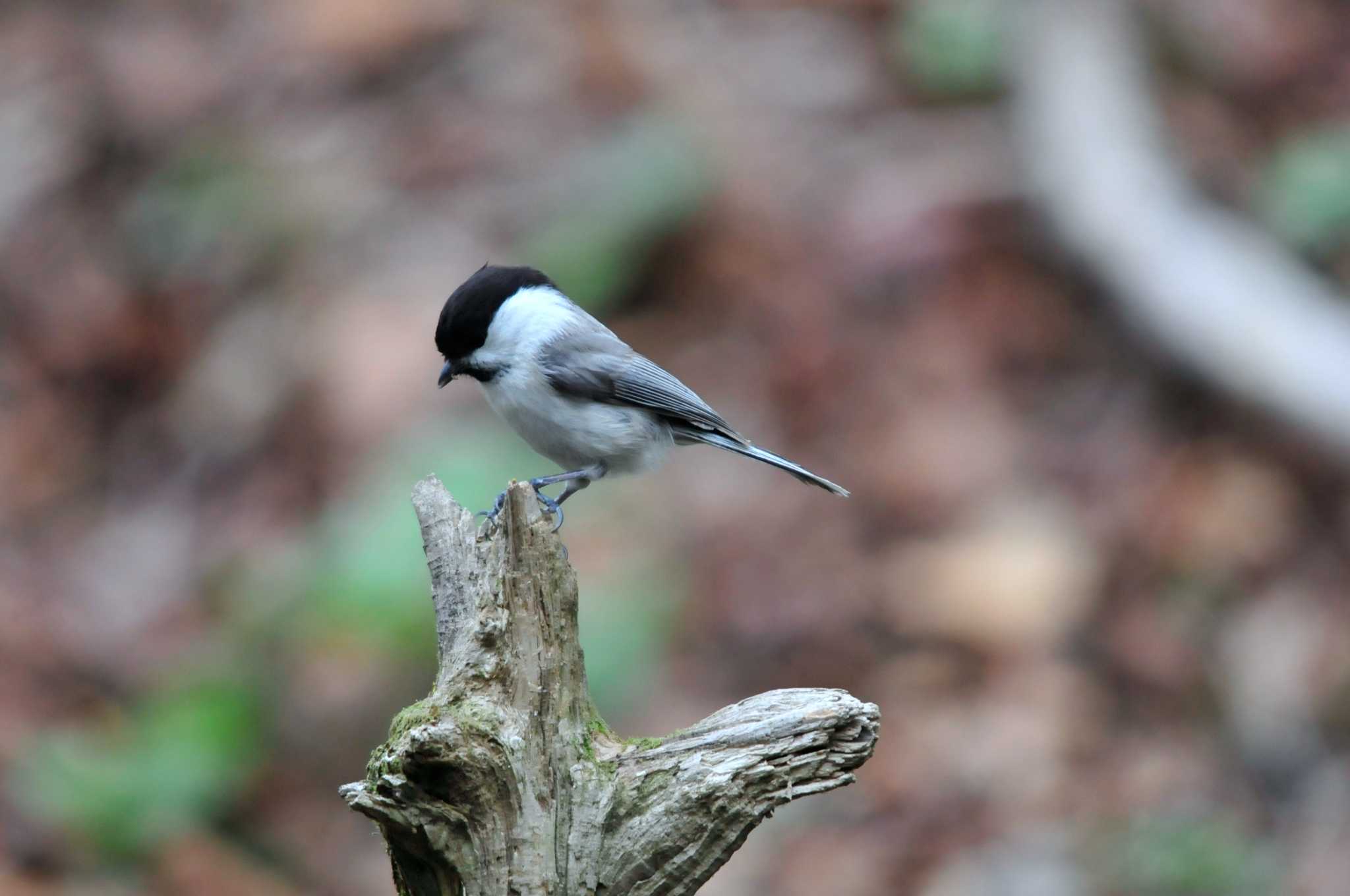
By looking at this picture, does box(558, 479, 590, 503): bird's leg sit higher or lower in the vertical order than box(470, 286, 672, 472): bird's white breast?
lower

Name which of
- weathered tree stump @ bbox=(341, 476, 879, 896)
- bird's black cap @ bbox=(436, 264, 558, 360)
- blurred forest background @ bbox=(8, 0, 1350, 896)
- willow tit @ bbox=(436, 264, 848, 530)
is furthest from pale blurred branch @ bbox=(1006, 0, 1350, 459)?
weathered tree stump @ bbox=(341, 476, 879, 896)

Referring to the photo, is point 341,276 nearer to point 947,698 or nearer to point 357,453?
point 357,453

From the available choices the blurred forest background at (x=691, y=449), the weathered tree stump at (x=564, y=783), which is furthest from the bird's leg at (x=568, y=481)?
the blurred forest background at (x=691, y=449)

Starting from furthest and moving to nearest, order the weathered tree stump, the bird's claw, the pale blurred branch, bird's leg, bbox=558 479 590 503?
the pale blurred branch, bird's leg, bbox=558 479 590 503, the bird's claw, the weathered tree stump

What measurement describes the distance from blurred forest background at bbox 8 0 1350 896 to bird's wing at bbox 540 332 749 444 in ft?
6.72

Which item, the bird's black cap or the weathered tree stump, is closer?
the weathered tree stump

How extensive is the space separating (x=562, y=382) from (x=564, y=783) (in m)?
1.74

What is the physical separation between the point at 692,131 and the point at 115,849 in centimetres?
532

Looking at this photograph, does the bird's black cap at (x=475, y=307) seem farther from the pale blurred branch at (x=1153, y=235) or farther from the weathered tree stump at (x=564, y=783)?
the pale blurred branch at (x=1153, y=235)

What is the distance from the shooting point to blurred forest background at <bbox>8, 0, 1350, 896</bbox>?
5.97 m

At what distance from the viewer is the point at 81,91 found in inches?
390

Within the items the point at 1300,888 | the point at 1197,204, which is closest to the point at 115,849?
the point at 1300,888

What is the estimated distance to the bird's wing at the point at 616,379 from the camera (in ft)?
12.8

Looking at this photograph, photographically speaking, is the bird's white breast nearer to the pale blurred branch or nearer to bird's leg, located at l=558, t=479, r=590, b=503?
bird's leg, located at l=558, t=479, r=590, b=503
